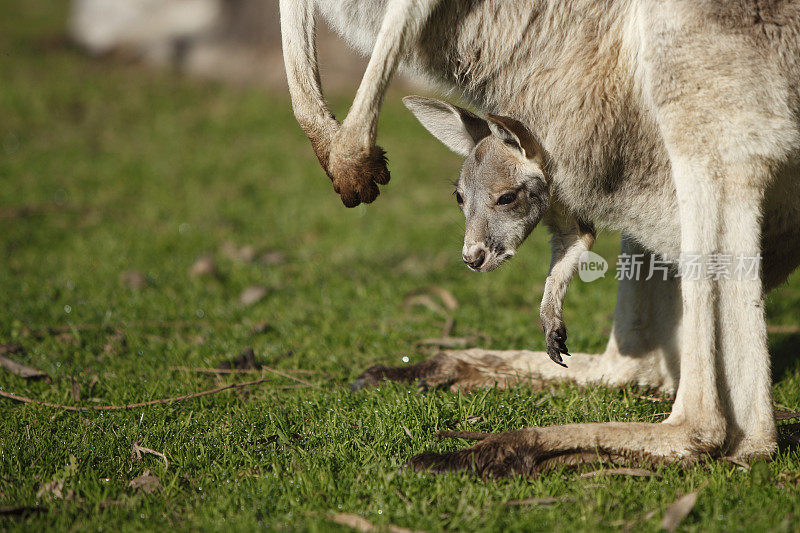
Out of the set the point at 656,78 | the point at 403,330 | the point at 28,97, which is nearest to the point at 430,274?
the point at 403,330

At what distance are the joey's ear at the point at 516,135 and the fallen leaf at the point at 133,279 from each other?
2.51m

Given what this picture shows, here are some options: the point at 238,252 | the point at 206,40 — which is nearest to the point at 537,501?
the point at 238,252

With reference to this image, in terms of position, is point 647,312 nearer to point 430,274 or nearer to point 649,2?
point 649,2

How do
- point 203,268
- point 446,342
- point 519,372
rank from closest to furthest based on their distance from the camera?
point 519,372
point 446,342
point 203,268

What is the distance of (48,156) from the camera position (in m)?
6.76

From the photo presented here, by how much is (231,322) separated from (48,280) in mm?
1276

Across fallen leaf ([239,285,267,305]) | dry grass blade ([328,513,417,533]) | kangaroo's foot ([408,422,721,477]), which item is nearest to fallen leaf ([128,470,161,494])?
dry grass blade ([328,513,417,533])

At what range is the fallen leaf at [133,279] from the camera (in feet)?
14.0

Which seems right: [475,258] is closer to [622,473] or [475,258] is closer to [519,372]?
[519,372]

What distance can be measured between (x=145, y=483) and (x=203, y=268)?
2.44 meters

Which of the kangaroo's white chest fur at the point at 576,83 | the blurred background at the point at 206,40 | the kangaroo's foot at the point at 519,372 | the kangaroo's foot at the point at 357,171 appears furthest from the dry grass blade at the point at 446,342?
the blurred background at the point at 206,40

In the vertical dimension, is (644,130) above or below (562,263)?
above

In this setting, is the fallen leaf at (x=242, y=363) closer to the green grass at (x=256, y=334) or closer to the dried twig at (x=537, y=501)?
the green grass at (x=256, y=334)

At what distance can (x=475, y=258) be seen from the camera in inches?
99.7
